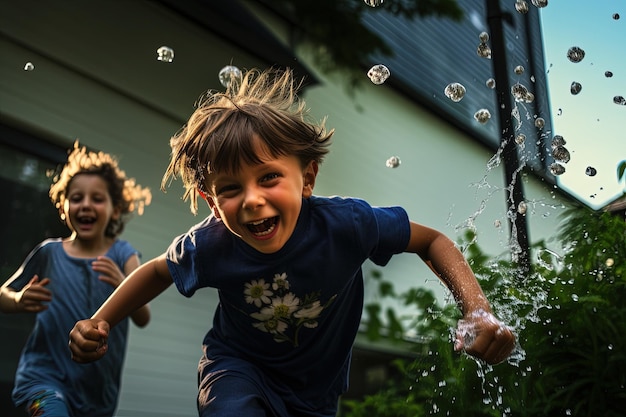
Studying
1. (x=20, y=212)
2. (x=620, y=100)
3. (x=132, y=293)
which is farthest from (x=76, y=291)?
(x=620, y=100)

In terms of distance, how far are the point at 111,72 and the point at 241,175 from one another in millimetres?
2742

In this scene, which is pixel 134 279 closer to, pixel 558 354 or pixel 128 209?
pixel 558 354

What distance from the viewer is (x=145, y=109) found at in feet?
14.6

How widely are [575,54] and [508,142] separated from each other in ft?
1.56

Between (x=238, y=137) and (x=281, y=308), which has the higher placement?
(x=238, y=137)

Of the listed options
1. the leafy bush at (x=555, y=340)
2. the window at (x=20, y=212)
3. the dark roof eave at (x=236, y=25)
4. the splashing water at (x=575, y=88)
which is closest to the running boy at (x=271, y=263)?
the leafy bush at (x=555, y=340)

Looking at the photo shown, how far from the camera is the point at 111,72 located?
4.25m

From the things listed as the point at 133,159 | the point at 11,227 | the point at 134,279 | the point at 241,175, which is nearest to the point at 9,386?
the point at 11,227

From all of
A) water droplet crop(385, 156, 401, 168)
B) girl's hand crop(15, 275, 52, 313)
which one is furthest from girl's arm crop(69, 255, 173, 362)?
water droplet crop(385, 156, 401, 168)

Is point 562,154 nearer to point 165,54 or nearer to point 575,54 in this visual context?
point 575,54

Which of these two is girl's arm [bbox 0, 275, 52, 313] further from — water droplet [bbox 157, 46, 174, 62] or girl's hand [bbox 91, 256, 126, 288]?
water droplet [bbox 157, 46, 174, 62]

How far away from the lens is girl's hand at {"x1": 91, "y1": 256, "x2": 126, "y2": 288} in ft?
9.62

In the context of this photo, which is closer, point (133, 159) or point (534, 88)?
point (133, 159)

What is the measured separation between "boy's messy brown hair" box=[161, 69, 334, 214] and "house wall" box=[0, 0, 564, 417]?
1.90 m
